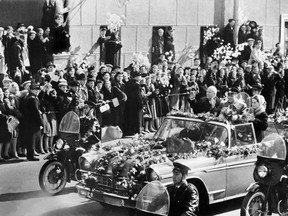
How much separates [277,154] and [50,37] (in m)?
4.99

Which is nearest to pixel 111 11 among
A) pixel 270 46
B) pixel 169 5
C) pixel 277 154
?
pixel 169 5

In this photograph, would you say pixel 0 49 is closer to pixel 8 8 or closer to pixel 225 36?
pixel 8 8

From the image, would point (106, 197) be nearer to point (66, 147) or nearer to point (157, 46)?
point (66, 147)

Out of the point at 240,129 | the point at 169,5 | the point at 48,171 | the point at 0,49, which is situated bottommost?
the point at 48,171

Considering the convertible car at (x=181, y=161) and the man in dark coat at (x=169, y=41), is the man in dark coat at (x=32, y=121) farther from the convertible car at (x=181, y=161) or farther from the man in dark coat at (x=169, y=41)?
the man in dark coat at (x=169, y=41)

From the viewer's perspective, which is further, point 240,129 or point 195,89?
point 195,89

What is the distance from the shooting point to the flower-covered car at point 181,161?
8.51m

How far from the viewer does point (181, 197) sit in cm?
703

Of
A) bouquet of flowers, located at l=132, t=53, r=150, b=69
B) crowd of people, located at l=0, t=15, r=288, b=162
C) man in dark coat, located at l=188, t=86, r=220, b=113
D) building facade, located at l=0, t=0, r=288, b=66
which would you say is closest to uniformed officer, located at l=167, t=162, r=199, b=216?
crowd of people, located at l=0, t=15, r=288, b=162

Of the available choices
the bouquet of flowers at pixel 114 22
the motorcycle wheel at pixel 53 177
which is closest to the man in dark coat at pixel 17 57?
the bouquet of flowers at pixel 114 22

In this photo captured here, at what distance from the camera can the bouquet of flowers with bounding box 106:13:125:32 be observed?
11898 mm

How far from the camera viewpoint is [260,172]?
28.0ft

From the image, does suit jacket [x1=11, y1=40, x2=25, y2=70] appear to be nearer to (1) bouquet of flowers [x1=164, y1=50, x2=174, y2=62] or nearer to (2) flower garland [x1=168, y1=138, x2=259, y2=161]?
(1) bouquet of flowers [x1=164, y1=50, x2=174, y2=62]

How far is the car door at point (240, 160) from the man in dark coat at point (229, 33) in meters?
3.72
